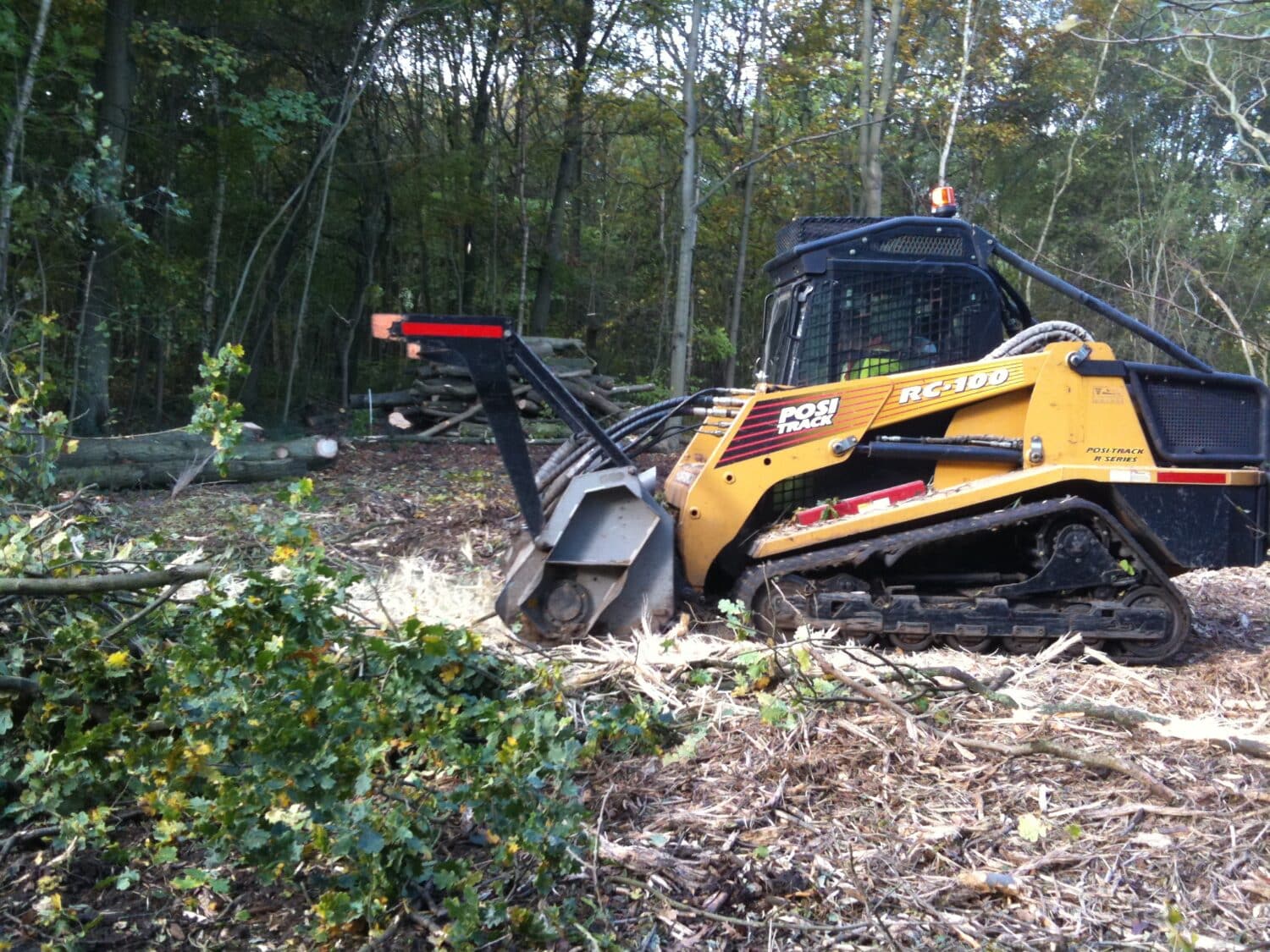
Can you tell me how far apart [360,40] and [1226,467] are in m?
12.7

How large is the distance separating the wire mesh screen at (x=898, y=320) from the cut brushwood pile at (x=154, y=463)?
18.9 ft

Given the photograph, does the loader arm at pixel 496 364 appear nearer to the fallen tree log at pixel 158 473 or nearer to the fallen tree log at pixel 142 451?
the fallen tree log at pixel 158 473

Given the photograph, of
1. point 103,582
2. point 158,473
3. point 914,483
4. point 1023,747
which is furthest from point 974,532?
point 158,473

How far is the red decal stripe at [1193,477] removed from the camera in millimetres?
5855

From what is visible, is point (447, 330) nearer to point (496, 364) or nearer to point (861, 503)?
point (496, 364)

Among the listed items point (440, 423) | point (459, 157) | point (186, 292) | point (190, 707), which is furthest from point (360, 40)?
point (190, 707)

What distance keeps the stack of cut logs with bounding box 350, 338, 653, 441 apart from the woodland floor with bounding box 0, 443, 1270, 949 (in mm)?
9759

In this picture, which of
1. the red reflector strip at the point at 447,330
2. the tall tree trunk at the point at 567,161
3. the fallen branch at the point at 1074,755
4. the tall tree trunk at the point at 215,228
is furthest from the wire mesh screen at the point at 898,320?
the tall tree trunk at the point at 567,161

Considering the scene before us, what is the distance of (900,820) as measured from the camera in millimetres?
3516

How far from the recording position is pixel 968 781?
376 centimetres

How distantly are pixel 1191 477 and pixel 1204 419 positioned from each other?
0.38 meters

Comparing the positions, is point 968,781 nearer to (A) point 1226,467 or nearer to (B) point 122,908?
(B) point 122,908

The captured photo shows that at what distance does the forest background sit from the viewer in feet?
40.9

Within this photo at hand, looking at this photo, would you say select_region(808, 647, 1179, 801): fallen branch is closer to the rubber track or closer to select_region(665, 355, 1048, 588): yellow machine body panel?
A: the rubber track
